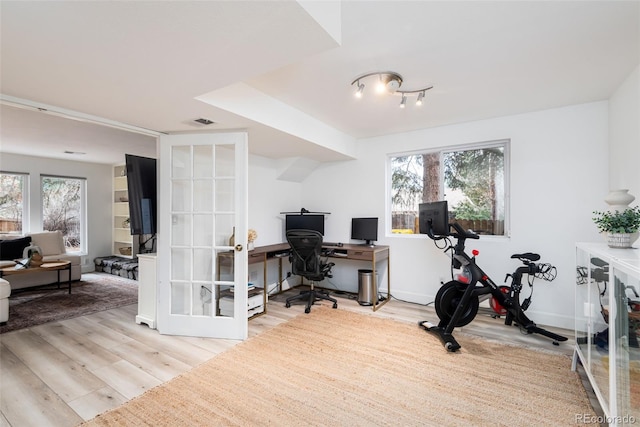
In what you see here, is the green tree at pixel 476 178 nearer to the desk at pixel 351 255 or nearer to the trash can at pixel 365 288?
the desk at pixel 351 255

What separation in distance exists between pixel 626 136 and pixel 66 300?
672 cm

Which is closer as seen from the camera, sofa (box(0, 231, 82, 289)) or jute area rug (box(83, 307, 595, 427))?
jute area rug (box(83, 307, 595, 427))

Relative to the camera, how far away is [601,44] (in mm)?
1936

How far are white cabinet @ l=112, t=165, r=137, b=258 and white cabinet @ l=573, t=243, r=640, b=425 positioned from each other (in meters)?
7.13

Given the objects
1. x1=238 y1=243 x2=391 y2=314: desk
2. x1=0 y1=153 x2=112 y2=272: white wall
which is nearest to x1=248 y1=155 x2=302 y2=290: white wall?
x1=238 y1=243 x2=391 y2=314: desk

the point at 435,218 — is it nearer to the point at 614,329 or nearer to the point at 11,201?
the point at 614,329

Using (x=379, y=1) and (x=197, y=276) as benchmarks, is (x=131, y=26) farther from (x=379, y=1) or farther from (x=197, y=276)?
(x=197, y=276)

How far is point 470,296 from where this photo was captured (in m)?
2.74

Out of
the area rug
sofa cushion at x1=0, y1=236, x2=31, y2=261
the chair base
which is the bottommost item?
the area rug

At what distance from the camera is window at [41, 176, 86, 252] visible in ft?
18.0

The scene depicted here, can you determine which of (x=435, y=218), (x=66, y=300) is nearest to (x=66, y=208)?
(x=66, y=300)

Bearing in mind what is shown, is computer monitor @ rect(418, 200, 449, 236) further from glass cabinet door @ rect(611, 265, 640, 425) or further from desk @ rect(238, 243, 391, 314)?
glass cabinet door @ rect(611, 265, 640, 425)

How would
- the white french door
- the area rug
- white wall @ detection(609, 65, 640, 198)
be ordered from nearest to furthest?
white wall @ detection(609, 65, 640, 198)
the white french door
the area rug

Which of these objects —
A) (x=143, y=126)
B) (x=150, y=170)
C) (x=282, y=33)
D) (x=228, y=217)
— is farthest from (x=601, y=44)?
(x=150, y=170)
